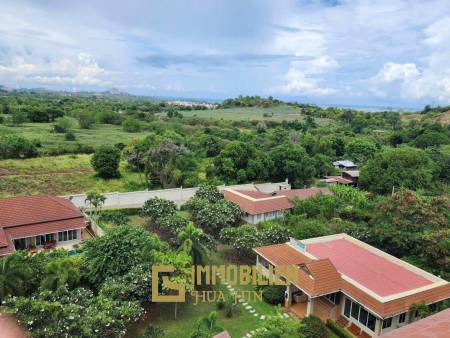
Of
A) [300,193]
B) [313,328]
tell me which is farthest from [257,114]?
[313,328]

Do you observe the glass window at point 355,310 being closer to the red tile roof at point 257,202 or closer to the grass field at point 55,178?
the red tile roof at point 257,202

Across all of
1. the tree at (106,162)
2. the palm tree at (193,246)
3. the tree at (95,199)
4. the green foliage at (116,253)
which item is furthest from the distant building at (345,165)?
the green foliage at (116,253)

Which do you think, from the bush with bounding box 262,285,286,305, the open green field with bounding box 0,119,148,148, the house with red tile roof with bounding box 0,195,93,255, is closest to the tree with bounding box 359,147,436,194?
the bush with bounding box 262,285,286,305

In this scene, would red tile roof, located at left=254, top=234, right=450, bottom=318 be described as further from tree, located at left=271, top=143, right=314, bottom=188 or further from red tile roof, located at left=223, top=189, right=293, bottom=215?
tree, located at left=271, top=143, right=314, bottom=188

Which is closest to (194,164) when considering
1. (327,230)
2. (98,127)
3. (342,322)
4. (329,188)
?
(329,188)

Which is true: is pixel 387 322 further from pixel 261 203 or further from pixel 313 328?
pixel 261 203

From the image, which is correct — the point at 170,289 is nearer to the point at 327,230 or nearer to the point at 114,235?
the point at 114,235
